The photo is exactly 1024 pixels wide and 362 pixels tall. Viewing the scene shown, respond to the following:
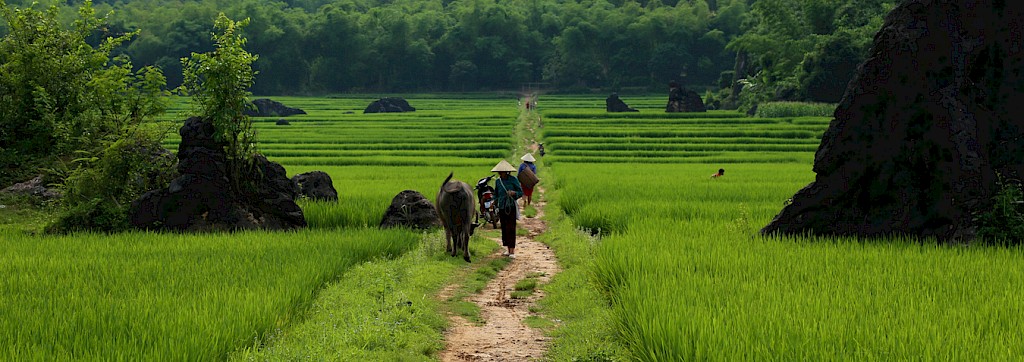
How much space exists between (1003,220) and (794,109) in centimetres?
4174

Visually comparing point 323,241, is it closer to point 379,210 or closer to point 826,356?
point 379,210

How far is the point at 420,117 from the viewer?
55.2 metres

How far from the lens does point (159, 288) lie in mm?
7340

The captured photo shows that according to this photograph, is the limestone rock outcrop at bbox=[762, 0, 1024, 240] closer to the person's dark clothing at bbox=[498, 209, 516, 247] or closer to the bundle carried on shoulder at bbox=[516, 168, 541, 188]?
the person's dark clothing at bbox=[498, 209, 516, 247]

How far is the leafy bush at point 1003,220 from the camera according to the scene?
31.1 ft

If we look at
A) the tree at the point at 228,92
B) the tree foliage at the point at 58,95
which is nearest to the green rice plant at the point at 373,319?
the tree at the point at 228,92

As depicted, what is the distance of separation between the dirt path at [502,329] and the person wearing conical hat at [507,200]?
542mm

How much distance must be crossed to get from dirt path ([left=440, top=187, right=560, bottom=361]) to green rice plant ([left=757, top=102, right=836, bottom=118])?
40.2 m

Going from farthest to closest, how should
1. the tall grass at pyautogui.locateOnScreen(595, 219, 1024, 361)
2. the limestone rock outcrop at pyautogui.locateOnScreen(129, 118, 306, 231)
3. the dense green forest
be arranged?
the dense green forest
the limestone rock outcrop at pyautogui.locateOnScreen(129, 118, 306, 231)
the tall grass at pyautogui.locateOnScreen(595, 219, 1024, 361)

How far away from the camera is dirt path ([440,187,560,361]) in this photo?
23.0 ft

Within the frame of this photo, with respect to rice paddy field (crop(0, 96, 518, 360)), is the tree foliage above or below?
above

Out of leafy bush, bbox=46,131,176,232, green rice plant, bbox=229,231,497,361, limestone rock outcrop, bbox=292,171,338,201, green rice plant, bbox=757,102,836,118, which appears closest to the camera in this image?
green rice plant, bbox=229,231,497,361

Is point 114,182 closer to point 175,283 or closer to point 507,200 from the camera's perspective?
point 507,200

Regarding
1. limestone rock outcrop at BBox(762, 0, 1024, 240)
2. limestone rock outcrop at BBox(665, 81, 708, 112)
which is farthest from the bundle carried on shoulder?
limestone rock outcrop at BBox(665, 81, 708, 112)
